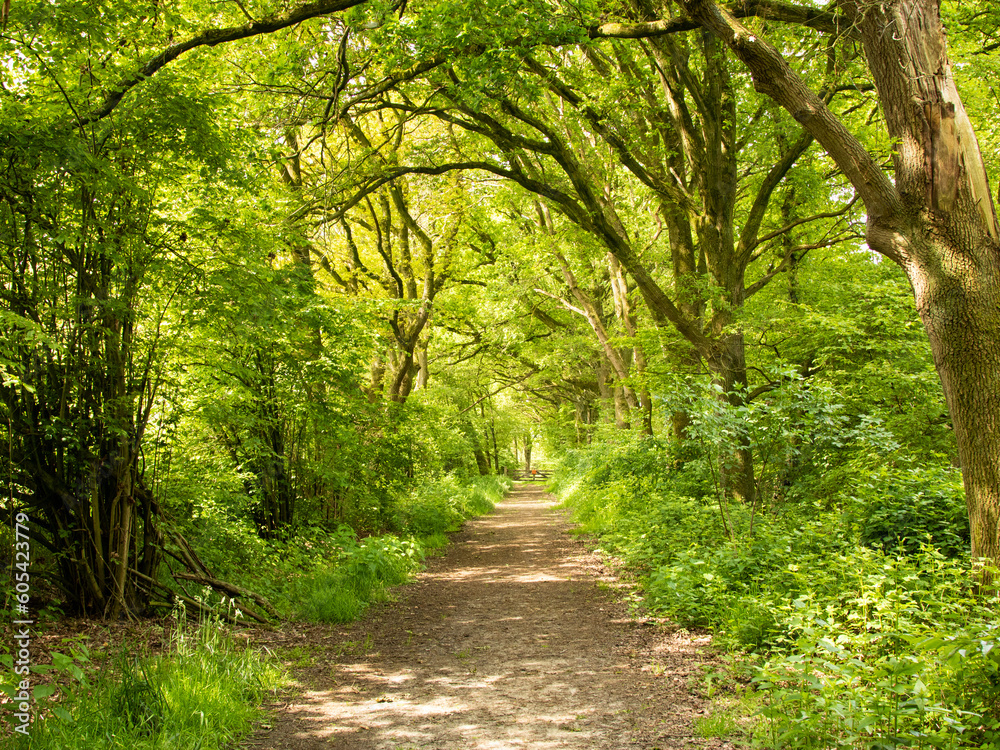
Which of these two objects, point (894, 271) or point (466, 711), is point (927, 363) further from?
point (466, 711)

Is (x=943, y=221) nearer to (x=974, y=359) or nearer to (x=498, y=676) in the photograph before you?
(x=974, y=359)

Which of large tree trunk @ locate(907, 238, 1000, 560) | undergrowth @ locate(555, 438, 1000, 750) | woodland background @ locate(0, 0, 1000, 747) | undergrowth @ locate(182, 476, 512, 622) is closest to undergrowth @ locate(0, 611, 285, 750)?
woodland background @ locate(0, 0, 1000, 747)

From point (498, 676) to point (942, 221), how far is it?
477 centimetres

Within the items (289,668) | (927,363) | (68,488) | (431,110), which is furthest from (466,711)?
(927,363)

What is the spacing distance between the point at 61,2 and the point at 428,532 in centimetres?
1040

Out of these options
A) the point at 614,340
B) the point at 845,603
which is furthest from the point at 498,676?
the point at 614,340

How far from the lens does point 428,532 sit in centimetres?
1305

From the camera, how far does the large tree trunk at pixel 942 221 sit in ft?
14.0

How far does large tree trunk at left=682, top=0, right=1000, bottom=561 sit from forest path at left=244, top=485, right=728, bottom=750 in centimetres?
259

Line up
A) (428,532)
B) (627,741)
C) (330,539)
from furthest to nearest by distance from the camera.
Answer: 1. (428,532)
2. (330,539)
3. (627,741)

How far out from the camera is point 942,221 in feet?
14.4

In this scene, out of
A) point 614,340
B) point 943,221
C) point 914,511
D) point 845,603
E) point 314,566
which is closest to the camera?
point 943,221

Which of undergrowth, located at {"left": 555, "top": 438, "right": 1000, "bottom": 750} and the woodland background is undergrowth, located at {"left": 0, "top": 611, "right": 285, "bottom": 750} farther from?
undergrowth, located at {"left": 555, "top": 438, "right": 1000, "bottom": 750}

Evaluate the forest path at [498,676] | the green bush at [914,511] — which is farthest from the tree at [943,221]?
the forest path at [498,676]
